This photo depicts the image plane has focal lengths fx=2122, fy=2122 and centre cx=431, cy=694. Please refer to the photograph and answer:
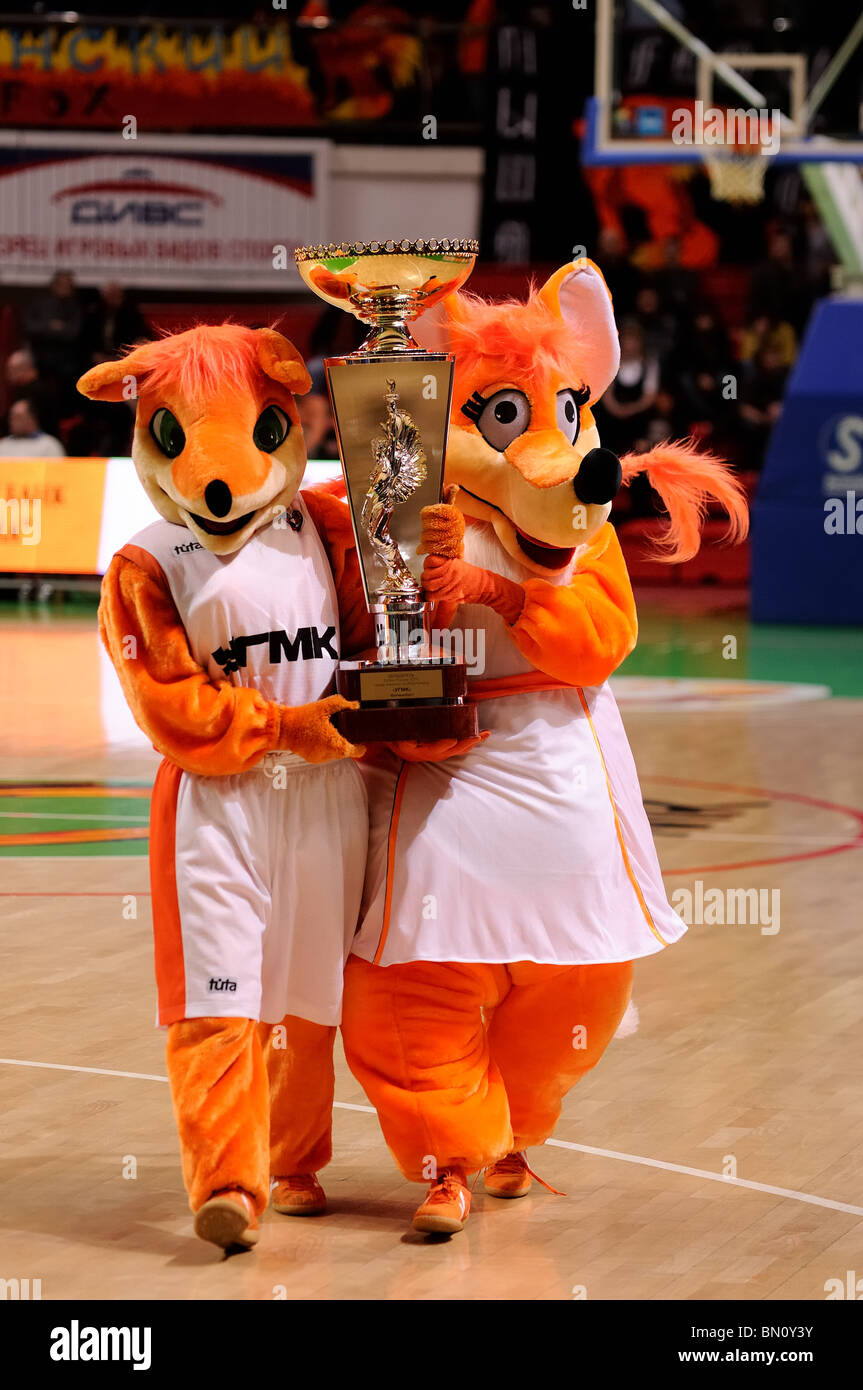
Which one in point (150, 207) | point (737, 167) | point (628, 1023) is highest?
point (150, 207)

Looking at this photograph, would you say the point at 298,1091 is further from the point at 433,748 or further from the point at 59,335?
the point at 59,335

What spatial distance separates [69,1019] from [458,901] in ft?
6.11

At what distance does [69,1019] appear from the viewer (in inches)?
212

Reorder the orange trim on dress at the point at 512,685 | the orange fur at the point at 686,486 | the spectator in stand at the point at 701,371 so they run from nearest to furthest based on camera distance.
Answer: the orange trim on dress at the point at 512,685 → the orange fur at the point at 686,486 → the spectator in stand at the point at 701,371

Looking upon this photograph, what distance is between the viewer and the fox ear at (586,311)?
4.13 m

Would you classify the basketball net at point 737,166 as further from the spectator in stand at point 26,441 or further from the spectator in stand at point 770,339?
the spectator in stand at point 26,441

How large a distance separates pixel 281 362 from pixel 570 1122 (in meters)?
1.81

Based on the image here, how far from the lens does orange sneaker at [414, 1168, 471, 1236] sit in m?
3.81

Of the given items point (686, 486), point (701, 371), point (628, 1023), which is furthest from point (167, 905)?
point (701, 371)

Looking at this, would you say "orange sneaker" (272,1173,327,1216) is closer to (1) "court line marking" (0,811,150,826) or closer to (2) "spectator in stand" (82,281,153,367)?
(1) "court line marking" (0,811,150,826)

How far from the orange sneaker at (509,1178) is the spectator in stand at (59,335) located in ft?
44.2

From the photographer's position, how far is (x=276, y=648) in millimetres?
3816

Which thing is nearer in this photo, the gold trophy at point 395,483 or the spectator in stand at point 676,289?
the gold trophy at point 395,483

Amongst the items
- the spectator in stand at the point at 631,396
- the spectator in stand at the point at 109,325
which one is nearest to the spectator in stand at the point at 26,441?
the spectator in stand at the point at 109,325
